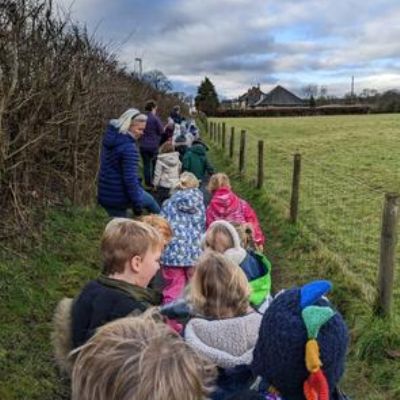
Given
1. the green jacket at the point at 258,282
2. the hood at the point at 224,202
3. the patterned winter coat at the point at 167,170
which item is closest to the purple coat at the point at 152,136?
the patterned winter coat at the point at 167,170

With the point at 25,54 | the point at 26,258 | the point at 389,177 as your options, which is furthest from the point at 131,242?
the point at 389,177

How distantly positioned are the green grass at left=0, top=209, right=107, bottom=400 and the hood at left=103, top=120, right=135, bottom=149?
4.53 feet

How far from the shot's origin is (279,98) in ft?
440

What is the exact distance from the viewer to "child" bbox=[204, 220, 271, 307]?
4617 mm

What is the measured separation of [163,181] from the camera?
456 inches

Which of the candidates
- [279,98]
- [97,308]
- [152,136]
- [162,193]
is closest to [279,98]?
[279,98]

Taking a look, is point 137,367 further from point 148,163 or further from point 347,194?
point 148,163

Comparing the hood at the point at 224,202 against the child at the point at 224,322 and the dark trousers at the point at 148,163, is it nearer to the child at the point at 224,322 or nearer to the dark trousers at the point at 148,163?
the child at the point at 224,322

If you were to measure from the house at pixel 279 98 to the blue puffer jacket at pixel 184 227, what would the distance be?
127699 mm

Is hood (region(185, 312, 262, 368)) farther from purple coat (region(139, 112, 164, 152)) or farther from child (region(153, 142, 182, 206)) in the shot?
purple coat (region(139, 112, 164, 152))

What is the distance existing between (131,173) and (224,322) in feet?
12.0

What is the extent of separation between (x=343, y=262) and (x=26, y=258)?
12.4 ft

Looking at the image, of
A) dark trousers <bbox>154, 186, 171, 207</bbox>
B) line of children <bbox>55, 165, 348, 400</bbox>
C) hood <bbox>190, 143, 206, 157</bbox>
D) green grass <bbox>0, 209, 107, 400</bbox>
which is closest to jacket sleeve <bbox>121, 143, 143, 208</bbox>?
green grass <bbox>0, 209, 107, 400</bbox>

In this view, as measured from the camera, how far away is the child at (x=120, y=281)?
10.2 ft
